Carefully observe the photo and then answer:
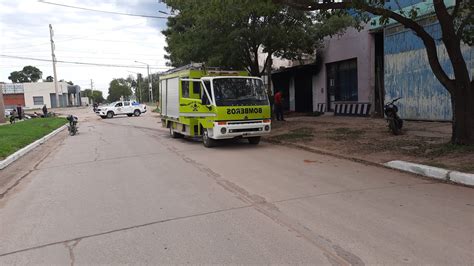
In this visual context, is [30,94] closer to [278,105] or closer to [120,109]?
[120,109]

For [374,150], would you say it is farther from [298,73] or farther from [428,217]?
[298,73]

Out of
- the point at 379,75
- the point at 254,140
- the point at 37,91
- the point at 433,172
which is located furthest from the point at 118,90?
the point at 433,172

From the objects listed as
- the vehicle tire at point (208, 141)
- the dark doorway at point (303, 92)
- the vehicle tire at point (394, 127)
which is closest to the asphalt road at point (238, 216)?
the vehicle tire at point (208, 141)

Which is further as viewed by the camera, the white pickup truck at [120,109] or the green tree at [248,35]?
the white pickup truck at [120,109]

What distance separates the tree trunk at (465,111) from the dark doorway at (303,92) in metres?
16.8

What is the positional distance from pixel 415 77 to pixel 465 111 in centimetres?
725

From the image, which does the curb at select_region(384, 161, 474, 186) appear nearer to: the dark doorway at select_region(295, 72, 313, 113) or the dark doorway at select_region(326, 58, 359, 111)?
the dark doorway at select_region(326, 58, 359, 111)

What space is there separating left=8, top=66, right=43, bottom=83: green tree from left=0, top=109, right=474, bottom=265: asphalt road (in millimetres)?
159657

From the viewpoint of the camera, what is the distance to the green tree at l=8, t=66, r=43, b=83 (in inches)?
6009

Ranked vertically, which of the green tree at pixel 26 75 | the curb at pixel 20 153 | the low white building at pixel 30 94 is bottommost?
the curb at pixel 20 153

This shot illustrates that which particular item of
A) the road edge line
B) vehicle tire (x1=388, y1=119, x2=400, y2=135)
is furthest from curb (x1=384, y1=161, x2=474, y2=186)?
vehicle tire (x1=388, y1=119, x2=400, y2=135)

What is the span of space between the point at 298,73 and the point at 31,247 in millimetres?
24859

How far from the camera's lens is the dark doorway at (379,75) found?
2000cm

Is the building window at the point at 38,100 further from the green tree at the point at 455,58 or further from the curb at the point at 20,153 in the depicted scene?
the green tree at the point at 455,58
